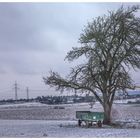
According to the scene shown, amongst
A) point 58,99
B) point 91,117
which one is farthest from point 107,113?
point 58,99

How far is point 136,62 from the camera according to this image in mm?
22344

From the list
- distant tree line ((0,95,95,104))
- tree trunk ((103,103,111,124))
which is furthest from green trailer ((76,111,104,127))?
tree trunk ((103,103,111,124))

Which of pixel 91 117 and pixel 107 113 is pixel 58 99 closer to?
pixel 91 117

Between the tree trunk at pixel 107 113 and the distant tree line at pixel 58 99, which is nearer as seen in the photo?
the distant tree line at pixel 58 99

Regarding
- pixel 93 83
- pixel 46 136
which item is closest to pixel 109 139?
pixel 46 136

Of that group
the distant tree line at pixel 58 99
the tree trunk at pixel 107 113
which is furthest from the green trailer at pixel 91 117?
the tree trunk at pixel 107 113

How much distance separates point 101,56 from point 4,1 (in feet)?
21.1

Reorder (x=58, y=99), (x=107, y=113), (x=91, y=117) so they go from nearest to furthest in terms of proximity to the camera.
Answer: (x=91, y=117)
(x=58, y=99)
(x=107, y=113)

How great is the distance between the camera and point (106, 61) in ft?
71.8

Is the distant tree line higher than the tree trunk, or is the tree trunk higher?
the distant tree line

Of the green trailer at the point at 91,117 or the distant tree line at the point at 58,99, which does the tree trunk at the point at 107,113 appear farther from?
the green trailer at the point at 91,117

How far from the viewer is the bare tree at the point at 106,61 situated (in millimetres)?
21578

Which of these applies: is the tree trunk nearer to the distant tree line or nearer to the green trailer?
the distant tree line

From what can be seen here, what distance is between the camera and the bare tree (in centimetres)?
2158
